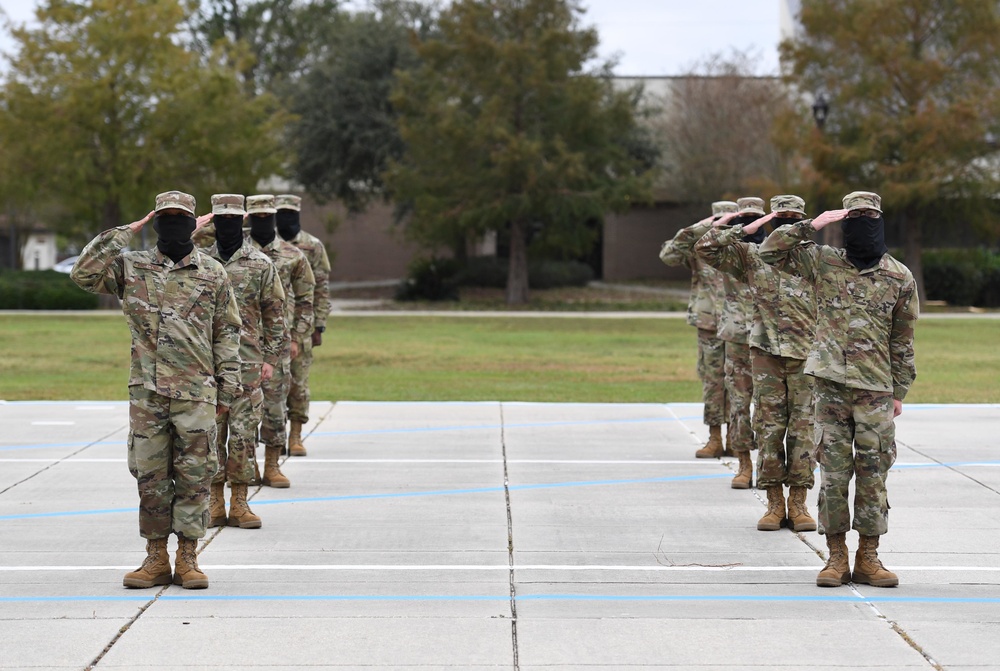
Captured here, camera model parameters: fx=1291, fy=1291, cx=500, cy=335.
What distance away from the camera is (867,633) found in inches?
241

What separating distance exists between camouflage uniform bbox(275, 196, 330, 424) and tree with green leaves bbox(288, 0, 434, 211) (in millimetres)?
31845

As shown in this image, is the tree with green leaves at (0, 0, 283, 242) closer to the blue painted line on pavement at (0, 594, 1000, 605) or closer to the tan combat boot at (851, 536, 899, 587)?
the blue painted line on pavement at (0, 594, 1000, 605)

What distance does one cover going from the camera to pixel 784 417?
848 centimetres

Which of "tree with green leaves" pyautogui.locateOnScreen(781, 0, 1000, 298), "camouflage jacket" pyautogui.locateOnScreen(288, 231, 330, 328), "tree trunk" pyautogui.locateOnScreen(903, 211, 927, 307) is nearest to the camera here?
"camouflage jacket" pyautogui.locateOnScreen(288, 231, 330, 328)

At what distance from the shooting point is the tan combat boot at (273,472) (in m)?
9.97

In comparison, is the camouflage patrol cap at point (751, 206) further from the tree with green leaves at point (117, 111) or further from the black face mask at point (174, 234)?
the tree with green leaves at point (117, 111)

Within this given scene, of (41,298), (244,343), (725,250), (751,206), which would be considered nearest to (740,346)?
(751,206)

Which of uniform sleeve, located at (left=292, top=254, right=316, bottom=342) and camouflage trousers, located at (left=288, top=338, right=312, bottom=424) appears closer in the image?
uniform sleeve, located at (left=292, top=254, right=316, bottom=342)

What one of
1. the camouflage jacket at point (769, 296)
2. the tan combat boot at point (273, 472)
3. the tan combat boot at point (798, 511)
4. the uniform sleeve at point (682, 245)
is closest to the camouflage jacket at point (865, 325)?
the camouflage jacket at point (769, 296)

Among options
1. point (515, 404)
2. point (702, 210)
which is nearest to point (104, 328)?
point (515, 404)

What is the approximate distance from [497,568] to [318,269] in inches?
175

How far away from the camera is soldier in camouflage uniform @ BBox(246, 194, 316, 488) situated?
963cm

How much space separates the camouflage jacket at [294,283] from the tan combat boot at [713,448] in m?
3.64

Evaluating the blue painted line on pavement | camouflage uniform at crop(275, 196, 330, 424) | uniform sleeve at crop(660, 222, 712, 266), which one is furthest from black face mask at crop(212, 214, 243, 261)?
uniform sleeve at crop(660, 222, 712, 266)
